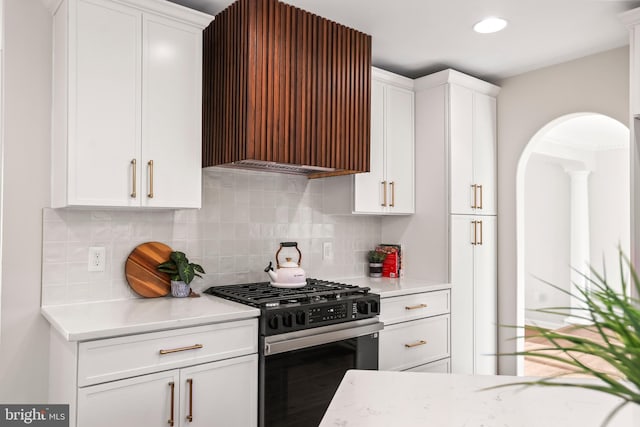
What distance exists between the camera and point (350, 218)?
11.9 feet

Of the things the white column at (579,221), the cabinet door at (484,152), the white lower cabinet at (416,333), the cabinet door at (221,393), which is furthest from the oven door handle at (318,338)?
the white column at (579,221)

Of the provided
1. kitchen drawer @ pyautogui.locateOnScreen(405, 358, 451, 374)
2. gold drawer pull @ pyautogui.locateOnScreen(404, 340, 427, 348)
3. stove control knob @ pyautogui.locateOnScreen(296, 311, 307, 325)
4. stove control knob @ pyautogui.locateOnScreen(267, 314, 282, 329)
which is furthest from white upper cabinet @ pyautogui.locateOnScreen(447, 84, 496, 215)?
stove control knob @ pyautogui.locateOnScreen(267, 314, 282, 329)

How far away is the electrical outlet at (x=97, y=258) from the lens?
8.11 ft

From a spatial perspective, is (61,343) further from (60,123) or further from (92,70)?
(92,70)

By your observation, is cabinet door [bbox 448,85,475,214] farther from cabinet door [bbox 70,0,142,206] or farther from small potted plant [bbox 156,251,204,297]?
cabinet door [bbox 70,0,142,206]

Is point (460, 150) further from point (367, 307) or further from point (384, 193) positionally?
point (367, 307)

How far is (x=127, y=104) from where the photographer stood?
2.29 m

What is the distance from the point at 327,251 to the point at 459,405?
237 cm

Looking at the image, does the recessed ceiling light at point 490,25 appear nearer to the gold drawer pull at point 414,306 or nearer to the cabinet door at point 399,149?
the cabinet door at point 399,149

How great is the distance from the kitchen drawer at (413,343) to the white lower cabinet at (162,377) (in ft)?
3.22

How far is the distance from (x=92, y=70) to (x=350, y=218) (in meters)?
2.04

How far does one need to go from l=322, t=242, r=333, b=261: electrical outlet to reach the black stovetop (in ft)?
1.36

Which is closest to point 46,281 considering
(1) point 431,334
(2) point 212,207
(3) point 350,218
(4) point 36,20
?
(2) point 212,207

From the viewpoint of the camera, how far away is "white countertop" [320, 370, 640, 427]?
104 centimetres
